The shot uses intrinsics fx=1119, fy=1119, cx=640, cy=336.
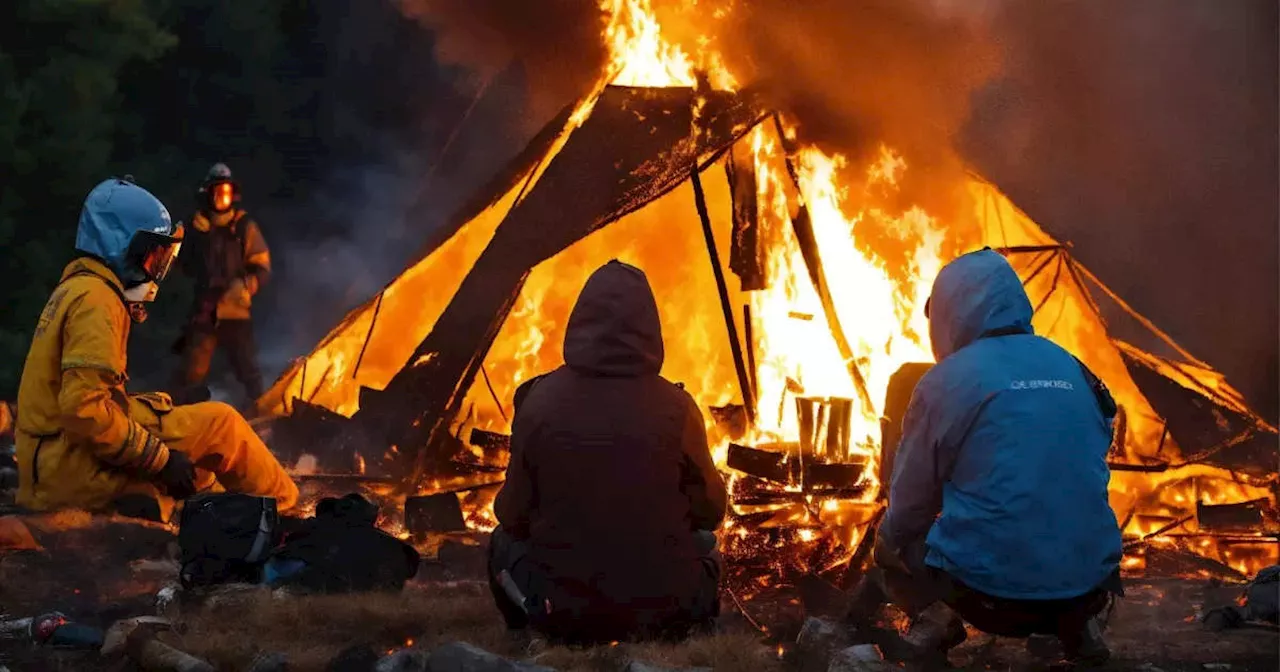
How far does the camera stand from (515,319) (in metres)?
8.79

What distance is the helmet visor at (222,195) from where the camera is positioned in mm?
9906

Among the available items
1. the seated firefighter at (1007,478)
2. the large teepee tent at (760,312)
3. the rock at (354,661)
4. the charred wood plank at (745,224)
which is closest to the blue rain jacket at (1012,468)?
the seated firefighter at (1007,478)

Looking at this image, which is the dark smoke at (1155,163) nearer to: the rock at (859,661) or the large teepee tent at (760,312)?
the large teepee tent at (760,312)

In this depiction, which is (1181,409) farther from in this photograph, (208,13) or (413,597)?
(208,13)

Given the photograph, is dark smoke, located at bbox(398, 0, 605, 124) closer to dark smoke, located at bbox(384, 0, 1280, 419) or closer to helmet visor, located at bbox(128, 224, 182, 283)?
dark smoke, located at bbox(384, 0, 1280, 419)

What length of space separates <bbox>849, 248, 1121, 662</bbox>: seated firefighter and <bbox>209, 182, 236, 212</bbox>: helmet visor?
746cm

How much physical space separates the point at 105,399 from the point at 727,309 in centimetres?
424

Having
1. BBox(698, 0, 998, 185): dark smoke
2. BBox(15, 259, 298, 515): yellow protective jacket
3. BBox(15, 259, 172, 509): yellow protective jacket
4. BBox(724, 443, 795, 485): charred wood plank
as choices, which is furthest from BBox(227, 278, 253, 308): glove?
BBox(724, 443, 795, 485): charred wood plank

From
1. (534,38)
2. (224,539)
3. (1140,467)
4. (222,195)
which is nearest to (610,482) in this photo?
(224,539)

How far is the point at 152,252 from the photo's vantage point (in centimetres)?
657

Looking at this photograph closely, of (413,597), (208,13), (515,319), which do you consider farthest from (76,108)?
(413,597)

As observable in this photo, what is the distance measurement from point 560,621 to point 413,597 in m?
1.35

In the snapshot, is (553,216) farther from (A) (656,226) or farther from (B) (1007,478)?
(B) (1007,478)

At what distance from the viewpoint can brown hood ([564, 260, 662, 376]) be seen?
14.5ft
